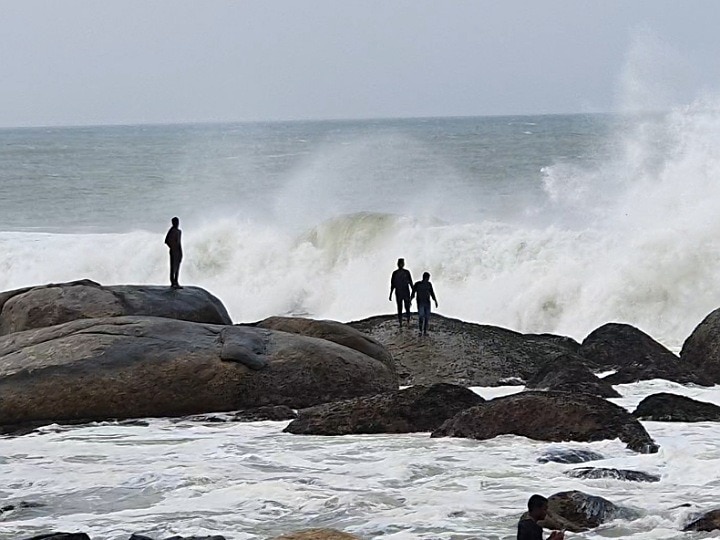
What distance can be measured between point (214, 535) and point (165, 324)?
20.2ft


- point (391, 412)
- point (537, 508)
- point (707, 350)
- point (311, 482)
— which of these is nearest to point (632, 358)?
point (707, 350)

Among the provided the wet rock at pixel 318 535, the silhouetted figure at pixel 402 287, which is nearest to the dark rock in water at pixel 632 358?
the silhouetted figure at pixel 402 287

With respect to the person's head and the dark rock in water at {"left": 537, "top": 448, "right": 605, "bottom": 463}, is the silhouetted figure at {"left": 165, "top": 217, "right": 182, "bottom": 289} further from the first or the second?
the person's head

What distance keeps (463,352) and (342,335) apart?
1835 mm

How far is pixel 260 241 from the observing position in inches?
1202

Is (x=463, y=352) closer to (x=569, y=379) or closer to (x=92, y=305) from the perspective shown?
(x=569, y=379)

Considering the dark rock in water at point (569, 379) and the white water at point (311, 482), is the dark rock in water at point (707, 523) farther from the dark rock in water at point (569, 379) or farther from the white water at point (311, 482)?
the dark rock in water at point (569, 379)

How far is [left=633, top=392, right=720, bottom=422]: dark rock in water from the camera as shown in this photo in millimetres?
13039

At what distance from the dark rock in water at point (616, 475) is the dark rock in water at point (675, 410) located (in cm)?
234

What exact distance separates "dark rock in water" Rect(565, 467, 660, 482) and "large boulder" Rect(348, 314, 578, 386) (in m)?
5.13

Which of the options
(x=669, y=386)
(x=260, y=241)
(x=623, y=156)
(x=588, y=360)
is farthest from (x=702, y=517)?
(x=623, y=156)

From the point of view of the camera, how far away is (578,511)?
370 inches

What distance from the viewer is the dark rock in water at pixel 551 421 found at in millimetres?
→ 12008

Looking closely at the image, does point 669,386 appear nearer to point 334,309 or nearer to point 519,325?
point 519,325
